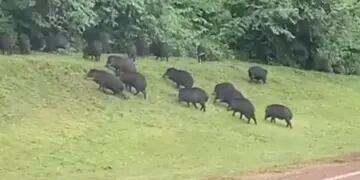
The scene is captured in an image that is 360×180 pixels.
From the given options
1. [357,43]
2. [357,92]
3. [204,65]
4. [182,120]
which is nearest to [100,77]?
[182,120]

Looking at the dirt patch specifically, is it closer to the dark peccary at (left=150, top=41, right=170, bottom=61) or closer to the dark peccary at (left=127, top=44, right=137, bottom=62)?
the dark peccary at (left=127, top=44, right=137, bottom=62)

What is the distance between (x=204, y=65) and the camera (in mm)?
28031

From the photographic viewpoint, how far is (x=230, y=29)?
33438 millimetres

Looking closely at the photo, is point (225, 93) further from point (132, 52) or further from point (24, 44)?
point (24, 44)

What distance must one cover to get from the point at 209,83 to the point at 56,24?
4.85 m

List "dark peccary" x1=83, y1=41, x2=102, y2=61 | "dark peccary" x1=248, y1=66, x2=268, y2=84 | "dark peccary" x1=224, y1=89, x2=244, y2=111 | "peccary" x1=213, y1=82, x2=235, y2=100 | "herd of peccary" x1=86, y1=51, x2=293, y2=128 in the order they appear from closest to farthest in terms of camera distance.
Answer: "herd of peccary" x1=86, y1=51, x2=293, y2=128
"dark peccary" x1=224, y1=89, x2=244, y2=111
"peccary" x1=213, y1=82, x2=235, y2=100
"dark peccary" x1=83, y1=41, x2=102, y2=61
"dark peccary" x1=248, y1=66, x2=268, y2=84

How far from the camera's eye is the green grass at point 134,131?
1603 cm

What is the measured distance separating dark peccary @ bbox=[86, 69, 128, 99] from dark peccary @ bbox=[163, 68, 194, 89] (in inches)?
107

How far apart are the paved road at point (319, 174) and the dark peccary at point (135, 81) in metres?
6.29

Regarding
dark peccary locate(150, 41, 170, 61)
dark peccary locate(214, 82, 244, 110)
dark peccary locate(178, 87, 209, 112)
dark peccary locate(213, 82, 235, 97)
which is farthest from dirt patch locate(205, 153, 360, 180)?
dark peccary locate(150, 41, 170, 61)

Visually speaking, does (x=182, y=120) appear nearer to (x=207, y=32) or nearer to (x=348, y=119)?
(x=348, y=119)

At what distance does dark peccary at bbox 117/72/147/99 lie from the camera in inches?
863

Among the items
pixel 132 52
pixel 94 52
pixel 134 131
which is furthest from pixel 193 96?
pixel 132 52

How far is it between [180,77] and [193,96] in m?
1.85
